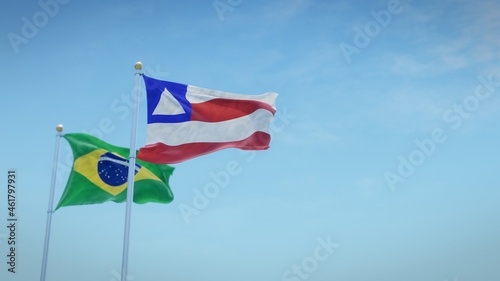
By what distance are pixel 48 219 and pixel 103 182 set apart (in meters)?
2.03

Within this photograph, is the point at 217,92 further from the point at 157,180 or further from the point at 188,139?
the point at 157,180

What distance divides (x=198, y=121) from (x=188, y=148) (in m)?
0.87

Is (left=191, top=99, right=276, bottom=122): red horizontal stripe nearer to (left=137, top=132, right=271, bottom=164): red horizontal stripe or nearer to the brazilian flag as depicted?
(left=137, top=132, right=271, bottom=164): red horizontal stripe

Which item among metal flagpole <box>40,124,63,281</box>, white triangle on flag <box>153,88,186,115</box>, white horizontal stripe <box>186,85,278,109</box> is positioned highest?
white horizontal stripe <box>186,85,278,109</box>

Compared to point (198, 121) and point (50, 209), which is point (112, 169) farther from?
point (198, 121)

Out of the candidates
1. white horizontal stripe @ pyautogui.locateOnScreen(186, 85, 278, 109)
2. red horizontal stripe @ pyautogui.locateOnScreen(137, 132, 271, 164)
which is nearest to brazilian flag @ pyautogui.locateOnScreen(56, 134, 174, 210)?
red horizontal stripe @ pyautogui.locateOnScreen(137, 132, 271, 164)

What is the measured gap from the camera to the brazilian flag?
1697cm

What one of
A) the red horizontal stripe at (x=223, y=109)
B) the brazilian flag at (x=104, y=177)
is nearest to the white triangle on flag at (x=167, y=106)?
the red horizontal stripe at (x=223, y=109)

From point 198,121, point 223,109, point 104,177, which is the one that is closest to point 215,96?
point 223,109

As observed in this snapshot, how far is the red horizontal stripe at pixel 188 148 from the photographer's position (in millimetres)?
14320

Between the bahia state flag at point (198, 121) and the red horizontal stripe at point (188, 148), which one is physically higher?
the bahia state flag at point (198, 121)

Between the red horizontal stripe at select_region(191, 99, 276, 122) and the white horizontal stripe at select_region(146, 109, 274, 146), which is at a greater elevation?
the red horizontal stripe at select_region(191, 99, 276, 122)

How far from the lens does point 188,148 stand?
48.8 feet

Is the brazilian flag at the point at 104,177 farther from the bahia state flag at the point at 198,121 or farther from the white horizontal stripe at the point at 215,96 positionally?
the white horizontal stripe at the point at 215,96
